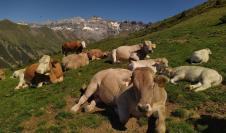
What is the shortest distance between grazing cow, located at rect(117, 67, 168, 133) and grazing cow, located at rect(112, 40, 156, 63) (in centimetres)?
1446

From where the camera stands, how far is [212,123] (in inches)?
597

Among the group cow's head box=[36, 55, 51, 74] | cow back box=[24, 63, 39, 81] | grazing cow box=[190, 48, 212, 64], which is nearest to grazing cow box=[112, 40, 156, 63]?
grazing cow box=[190, 48, 212, 64]

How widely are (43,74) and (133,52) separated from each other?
7.32 meters

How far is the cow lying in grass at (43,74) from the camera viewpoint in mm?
25266

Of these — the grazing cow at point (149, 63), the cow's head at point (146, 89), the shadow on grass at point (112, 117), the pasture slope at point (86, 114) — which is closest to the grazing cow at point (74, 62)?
the pasture slope at point (86, 114)

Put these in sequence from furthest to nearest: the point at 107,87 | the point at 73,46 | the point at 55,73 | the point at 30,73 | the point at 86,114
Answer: the point at 73,46 → the point at 30,73 → the point at 55,73 → the point at 86,114 → the point at 107,87

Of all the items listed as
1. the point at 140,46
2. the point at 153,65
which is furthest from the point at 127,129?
the point at 140,46

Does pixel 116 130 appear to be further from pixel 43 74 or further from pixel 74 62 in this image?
pixel 74 62

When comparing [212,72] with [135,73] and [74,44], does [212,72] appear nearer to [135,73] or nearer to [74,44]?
[135,73]

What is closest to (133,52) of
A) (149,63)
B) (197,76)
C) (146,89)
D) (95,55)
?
(149,63)

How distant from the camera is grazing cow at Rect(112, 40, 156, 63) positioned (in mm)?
28641

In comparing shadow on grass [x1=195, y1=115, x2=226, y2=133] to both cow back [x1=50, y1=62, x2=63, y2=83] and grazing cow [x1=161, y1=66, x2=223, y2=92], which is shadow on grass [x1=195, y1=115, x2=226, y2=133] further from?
cow back [x1=50, y1=62, x2=63, y2=83]

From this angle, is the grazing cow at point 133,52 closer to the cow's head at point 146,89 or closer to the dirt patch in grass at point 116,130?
the dirt patch in grass at point 116,130

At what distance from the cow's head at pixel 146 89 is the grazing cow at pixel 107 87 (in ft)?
9.11
